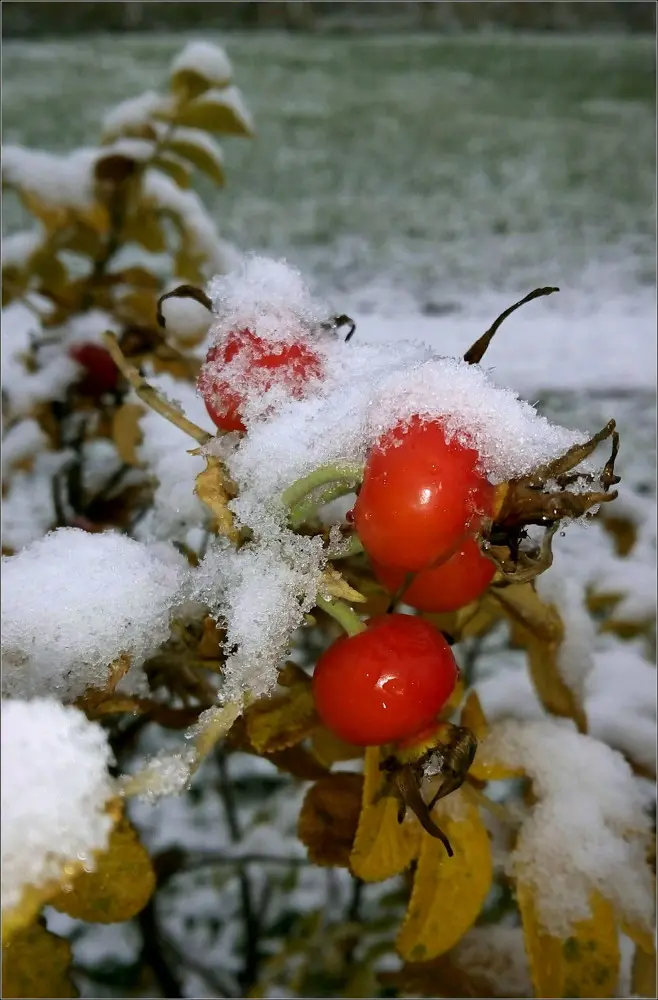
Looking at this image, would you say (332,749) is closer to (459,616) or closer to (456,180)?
(459,616)

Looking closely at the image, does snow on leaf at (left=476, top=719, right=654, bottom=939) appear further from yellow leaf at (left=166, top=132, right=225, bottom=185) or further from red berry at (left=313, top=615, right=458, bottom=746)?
yellow leaf at (left=166, top=132, right=225, bottom=185)

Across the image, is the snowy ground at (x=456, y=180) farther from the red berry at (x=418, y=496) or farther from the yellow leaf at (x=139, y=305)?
the red berry at (x=418, y=496)

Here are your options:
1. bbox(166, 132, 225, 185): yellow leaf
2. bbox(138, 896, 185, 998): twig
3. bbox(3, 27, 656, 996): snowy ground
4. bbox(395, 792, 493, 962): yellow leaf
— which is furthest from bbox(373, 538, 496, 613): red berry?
bbox(3, 27, 656, 996): snowy ground

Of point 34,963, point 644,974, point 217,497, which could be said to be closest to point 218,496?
point 217,497

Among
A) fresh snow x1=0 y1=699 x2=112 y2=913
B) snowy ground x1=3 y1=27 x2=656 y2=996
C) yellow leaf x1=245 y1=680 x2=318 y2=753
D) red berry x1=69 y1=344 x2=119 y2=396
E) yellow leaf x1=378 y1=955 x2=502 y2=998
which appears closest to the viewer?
fresh snow x1=0 y1=699 x2=112 y2=913

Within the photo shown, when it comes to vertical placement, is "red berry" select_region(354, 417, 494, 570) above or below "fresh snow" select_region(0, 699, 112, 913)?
above

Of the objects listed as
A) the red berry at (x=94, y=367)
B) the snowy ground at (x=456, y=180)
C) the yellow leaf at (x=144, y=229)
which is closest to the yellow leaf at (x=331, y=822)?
the red berry at (x=94, y=367)
